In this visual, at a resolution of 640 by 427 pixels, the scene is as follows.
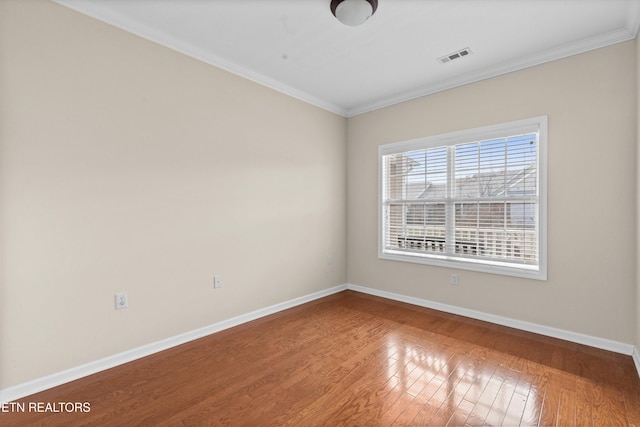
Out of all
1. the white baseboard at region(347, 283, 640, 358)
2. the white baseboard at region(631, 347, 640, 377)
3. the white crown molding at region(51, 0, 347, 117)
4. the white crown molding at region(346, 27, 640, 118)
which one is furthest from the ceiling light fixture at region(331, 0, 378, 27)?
the white baseboard at region(631, 347, 640, 377)

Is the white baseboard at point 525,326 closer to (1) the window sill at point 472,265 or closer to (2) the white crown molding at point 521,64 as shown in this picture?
(1) the window sill at point 472,265

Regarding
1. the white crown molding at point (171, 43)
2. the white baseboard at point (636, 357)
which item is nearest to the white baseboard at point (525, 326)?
the white baseboard at point (636, 357)

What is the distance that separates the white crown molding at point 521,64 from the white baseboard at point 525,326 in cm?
252

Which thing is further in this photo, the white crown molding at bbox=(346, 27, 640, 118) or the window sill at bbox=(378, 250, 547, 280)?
the window sill at bbox=(378, 250, 547, 280)

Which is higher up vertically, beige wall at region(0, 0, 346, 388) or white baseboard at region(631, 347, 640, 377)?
beige wall at region(0, 0, 346, 388)

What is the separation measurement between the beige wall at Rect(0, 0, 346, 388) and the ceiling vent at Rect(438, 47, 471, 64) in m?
1.77

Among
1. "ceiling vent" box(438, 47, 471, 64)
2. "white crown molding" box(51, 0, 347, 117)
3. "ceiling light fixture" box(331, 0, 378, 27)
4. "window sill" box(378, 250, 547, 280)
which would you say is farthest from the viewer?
"window sill" box(378, 250, 547, 280)

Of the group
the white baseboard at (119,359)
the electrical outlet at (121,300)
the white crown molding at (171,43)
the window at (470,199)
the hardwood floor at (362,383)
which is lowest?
the hardwood floor at (362,383)

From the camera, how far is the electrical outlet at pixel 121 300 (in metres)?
2.45

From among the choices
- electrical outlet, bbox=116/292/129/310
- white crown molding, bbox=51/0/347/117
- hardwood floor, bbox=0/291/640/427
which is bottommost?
hardwood floor, bbox=0/291/640/427

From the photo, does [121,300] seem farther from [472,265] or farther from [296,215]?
[472,265]

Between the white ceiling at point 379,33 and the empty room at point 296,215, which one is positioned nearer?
the empty room at point 296,215

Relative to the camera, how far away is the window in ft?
10.2

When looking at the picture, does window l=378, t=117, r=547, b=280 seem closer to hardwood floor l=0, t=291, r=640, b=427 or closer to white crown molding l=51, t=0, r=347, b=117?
hardwood floor l=0, t=291, r=640, b=427
